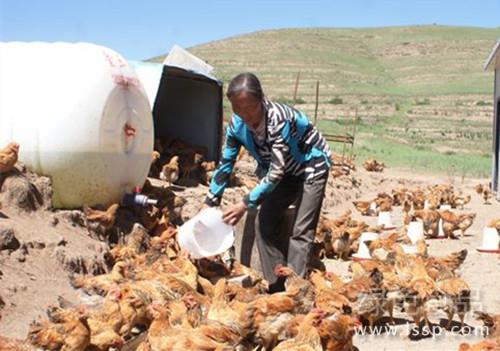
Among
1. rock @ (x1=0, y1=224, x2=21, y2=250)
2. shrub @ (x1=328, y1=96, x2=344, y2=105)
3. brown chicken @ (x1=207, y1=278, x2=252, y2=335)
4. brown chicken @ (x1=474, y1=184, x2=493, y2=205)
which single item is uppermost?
shrub @ (x1=328, y1=96, x2=344, y2=105)

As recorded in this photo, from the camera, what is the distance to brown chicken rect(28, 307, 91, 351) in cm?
614

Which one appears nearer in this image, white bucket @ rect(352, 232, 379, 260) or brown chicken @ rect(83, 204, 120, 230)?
brown chicken @ rect(83, 204, 120, 230)

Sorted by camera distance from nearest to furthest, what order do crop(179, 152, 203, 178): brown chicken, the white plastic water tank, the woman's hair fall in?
1. the woman's hair
2. the white plastic water tank
3. crop(179, 152, 203, 178): brown chicken

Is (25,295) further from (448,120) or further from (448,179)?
(448,120)

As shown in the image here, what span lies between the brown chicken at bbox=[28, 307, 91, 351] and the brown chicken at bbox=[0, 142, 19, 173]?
367 cm

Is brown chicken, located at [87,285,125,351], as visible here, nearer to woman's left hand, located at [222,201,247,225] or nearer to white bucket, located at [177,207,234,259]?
white bucket, located at [177,207,234,259]

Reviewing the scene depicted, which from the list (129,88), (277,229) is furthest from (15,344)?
(129,88)

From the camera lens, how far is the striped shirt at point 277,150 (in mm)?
7035

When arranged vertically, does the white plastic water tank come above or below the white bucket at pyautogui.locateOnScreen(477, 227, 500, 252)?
above

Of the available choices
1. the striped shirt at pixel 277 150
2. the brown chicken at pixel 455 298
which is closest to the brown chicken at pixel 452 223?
the brown chicken at pixel 455 298

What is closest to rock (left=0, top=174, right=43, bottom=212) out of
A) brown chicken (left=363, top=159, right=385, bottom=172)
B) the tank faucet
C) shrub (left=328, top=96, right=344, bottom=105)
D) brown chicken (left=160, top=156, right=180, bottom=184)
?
the tank faucet

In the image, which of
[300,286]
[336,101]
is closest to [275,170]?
[300,286]

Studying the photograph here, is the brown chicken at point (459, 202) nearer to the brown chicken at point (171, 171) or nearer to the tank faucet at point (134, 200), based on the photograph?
the brown chicken at point (171, 171)

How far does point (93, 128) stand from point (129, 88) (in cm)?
102
